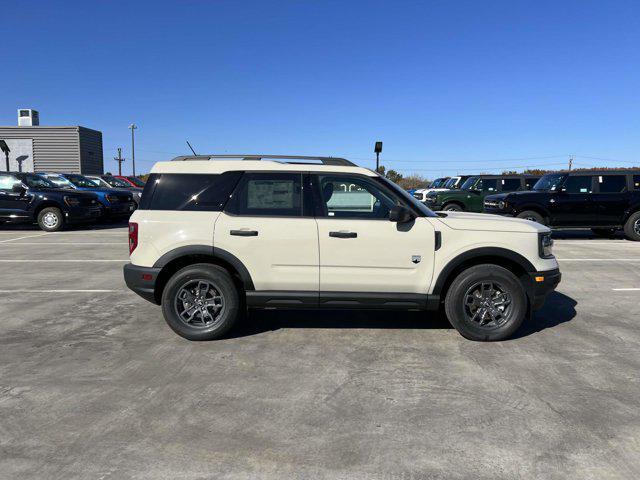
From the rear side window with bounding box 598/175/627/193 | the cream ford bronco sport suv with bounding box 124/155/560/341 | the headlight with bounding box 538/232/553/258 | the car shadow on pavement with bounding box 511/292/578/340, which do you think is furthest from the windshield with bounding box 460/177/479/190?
the cream ford bronco sport suv with bounding box 124/155/560/341

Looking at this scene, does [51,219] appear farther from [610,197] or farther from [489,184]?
[610,197]

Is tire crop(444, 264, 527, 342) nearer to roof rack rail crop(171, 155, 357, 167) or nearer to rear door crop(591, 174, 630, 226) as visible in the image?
roof rack rail crop(171, 155, 357, 167)

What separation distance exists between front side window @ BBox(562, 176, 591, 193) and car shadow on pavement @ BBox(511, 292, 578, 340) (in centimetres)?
702

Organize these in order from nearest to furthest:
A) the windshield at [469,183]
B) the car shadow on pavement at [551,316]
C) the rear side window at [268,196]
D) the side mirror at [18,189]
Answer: the rear side window at [268,196]
the car shadow on pavement at [551,316]
the side mirror at [18,189]
the windshield at [469,183]

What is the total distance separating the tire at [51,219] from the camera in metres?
14.4

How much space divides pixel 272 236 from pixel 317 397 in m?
1.72

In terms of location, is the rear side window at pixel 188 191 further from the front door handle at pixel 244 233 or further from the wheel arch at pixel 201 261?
the wheel arch at pixel 201 261

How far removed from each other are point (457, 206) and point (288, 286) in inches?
554

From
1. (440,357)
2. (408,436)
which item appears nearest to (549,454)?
(408,436)

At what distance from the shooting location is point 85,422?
3.20 m

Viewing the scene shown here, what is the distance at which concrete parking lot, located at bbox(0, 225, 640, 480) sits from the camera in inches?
109

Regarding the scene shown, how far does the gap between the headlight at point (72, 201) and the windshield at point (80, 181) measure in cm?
338

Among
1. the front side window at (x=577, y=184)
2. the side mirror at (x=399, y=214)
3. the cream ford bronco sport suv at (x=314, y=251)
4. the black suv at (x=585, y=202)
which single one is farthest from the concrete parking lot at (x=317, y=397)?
the front side window at (x=577, y=184)

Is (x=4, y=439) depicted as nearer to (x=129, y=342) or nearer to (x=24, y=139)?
(x=129, y=342)
